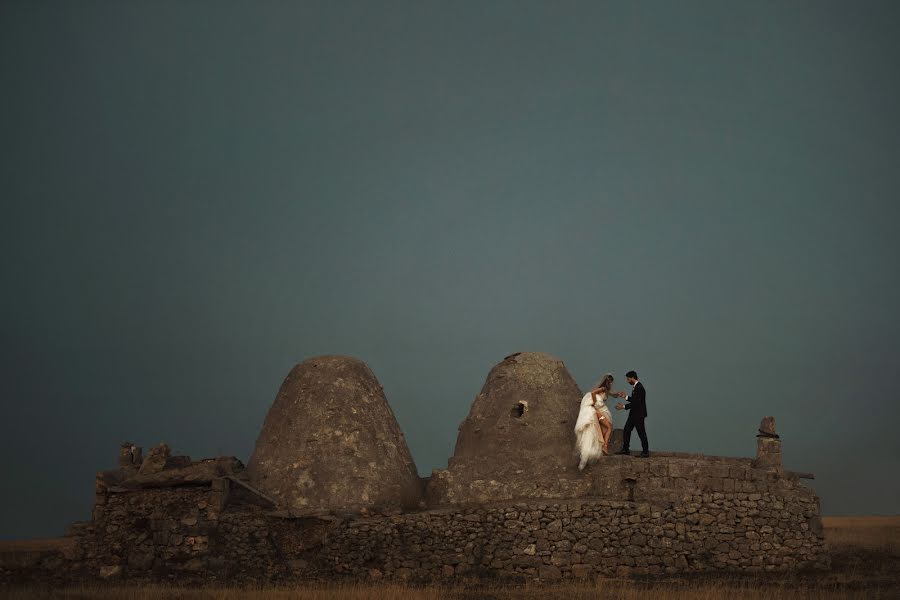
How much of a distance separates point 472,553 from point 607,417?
4119 millimetres

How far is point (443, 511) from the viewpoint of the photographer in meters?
20.0

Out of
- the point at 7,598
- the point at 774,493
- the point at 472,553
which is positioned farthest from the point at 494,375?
the point at 7,598

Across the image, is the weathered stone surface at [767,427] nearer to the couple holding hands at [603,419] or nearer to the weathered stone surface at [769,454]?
the weathered stone surface at [769,454]

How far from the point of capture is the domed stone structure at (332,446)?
2080 cm

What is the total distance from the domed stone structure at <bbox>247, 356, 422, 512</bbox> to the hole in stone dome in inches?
101

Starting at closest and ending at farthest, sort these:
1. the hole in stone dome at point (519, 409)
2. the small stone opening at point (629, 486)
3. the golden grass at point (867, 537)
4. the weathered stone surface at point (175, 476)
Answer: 1. the small stone opening at point (629, 486)
2. the weathered stone surface at point (175, 476)
3. the hole in stone dome at point (519, 409)
4. the golden grass at point (867, 537)

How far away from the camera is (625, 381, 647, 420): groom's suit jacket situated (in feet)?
69.3

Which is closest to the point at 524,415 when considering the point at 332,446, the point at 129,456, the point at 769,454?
the point at 332,446

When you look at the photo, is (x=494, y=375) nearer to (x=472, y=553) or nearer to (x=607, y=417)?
(x=607, y=417)

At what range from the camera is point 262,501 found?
67.8 ft

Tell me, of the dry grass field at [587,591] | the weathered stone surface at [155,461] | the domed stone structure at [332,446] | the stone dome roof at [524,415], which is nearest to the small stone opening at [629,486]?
the stone dome roof at [524,415]

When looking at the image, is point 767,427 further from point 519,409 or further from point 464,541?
point 464,541

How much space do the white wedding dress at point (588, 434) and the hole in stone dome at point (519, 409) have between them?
1.18 metres

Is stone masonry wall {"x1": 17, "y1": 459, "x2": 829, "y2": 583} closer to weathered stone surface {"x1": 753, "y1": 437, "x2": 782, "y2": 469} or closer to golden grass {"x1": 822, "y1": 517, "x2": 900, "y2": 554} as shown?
weathered stone surface {"x1": 753, "y1": 437, "x2": 782, "y2": 469}
